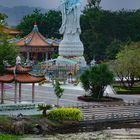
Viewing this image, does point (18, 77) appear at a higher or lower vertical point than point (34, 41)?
lower

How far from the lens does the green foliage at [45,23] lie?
9762 centimetres

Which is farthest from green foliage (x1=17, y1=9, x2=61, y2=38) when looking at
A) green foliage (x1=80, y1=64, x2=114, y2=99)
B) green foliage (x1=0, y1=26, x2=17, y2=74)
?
green foliage (x1=80, y1=64, x2=114, y2=99)

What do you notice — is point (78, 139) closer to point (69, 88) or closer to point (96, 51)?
point (69, 88)

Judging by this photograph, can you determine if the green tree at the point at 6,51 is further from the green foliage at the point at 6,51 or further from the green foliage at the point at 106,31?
the green foliage at the point at 106,31

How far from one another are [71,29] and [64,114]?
33.2 m

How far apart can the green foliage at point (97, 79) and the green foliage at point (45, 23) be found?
5368 centimetres

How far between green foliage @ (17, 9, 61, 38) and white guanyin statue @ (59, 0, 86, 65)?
3058 cm

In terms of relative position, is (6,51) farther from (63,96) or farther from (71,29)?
(71,29)

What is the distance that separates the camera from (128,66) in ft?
164

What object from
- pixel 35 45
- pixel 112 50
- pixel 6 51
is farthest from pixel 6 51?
pixel 112 50

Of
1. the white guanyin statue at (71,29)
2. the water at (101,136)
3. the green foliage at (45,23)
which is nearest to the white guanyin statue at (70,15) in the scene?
the white guanyin statue at (71,29)

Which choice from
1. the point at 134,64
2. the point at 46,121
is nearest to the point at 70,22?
the point at 134,64

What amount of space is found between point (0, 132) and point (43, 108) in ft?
15.5

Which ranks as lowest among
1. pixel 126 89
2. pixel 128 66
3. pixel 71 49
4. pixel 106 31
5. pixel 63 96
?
pixel 63 96
